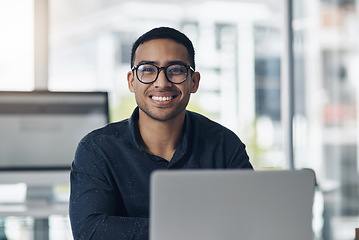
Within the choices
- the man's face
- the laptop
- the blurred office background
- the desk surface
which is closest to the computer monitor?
the desk surface

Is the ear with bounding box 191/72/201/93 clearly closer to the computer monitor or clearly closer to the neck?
the neck

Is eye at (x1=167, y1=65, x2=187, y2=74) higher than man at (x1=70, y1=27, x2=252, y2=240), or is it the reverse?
eye at (x1=167, y1=65, x2=187, y2=74)

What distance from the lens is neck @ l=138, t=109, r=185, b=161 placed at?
160 cm

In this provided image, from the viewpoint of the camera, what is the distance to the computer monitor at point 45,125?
2.47 meters

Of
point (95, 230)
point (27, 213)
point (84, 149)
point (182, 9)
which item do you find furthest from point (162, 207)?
point (182, 9)

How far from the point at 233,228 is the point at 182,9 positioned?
272 cm

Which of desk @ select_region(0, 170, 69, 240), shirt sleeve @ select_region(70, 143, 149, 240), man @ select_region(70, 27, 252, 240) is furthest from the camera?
desk @ select_region(0, 170, 69, 240)

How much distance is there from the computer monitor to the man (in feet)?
3.01

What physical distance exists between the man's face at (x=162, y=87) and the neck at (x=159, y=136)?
33mm

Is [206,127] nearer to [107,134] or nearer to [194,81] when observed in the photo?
[194,81]

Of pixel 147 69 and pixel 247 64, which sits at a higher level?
pixel 247 64

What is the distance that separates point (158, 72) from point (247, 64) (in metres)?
2.21

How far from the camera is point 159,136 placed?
5.28ft

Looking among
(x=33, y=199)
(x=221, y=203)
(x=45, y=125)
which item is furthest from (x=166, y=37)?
(x=33, y=199)
